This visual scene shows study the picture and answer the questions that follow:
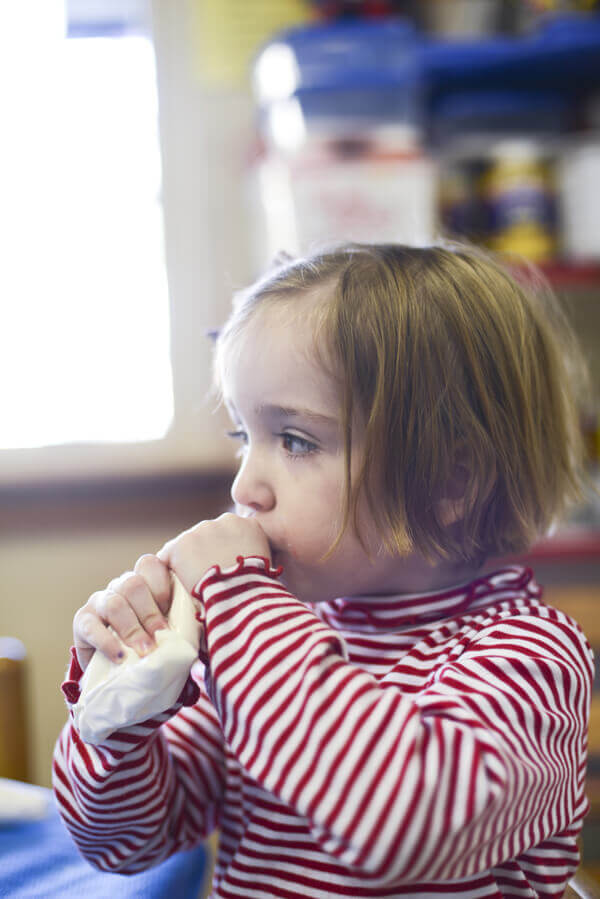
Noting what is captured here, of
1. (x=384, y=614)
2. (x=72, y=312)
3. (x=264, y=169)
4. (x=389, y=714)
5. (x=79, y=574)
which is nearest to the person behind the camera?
(x=389, y=714)

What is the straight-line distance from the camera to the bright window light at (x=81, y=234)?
65.2 inches

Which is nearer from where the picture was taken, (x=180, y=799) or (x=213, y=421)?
(x=180, y=799)

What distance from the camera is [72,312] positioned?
1.68m

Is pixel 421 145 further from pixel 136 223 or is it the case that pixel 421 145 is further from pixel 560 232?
pixel 136 223

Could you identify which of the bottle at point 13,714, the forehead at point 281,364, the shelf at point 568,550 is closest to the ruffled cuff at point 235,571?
the forehead at point 281,364

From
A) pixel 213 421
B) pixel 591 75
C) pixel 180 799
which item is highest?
pixel 591 75

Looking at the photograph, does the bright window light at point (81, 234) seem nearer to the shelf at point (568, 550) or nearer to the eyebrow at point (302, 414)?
the shelf at point (568, 550)

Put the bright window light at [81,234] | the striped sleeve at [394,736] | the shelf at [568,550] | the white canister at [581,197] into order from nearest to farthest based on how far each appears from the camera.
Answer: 1. the striped sleeve at [394,736]
2. the shelf at [568,550]
3. the white canister at [581,197]
4. the bright window light at [81,234]

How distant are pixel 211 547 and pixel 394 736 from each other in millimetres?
169

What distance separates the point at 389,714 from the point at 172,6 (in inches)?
61.8

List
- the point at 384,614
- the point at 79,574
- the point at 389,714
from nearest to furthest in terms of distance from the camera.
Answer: the point at 389,714
the point at 384,614
the point at 79,574

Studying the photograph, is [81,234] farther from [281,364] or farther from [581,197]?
[281,364]

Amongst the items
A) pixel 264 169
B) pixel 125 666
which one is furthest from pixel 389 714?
pixel 264 169

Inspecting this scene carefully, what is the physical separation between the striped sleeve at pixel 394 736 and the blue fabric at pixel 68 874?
21 cm
